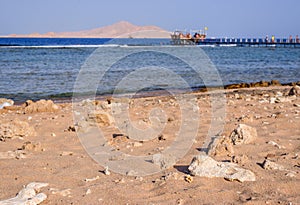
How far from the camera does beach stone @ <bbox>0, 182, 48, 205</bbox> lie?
2.71 m

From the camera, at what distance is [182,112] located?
22.0 ft

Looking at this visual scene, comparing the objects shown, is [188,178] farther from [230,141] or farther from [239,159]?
[230,141]

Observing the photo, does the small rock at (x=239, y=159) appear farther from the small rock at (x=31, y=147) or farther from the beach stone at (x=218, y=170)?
the small rock at (x=31, y=147)

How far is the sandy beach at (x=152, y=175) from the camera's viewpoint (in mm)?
2865

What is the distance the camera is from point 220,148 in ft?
12.8

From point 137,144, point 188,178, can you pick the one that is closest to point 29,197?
point 188,178

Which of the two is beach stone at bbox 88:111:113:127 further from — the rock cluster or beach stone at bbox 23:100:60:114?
beach stone at bbox 23:100:60:114

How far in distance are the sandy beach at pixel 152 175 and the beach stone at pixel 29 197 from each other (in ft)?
0.16

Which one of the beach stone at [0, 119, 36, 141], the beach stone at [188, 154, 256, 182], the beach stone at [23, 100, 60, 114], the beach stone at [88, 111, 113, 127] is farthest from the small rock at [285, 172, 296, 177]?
the beach stone at [23, 100, 60, 114]

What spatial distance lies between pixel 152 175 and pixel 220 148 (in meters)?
0.87

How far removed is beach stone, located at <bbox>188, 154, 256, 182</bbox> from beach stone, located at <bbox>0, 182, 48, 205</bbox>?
117 centimetres

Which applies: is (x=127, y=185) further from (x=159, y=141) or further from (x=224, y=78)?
(x=224, y=78)

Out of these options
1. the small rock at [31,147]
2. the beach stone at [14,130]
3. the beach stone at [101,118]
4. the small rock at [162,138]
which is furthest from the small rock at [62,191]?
the beach stone at [101,118]

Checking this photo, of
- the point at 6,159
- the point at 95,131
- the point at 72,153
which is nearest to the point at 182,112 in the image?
the point at 95,131
